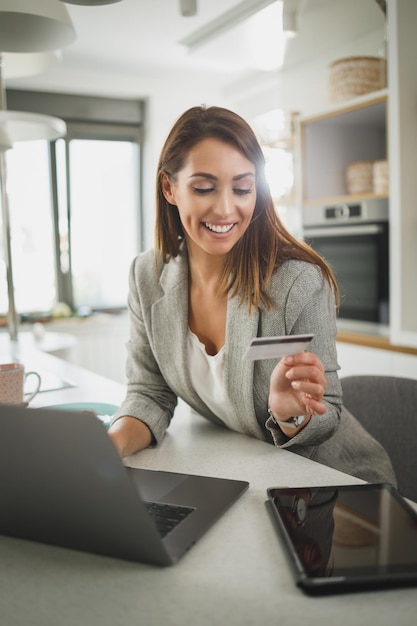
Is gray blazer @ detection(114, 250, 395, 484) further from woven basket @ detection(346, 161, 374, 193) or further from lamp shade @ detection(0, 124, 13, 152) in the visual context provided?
woven basket @ detection(346, 161, 374, 193)

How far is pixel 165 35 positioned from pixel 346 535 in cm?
354

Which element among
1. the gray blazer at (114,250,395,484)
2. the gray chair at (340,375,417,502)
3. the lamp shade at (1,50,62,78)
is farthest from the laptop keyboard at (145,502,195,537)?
the lamp shade at (1,50,62,78)

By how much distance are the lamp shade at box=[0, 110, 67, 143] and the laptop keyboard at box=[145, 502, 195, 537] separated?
110 centimetres

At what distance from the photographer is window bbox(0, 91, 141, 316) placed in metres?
4.38

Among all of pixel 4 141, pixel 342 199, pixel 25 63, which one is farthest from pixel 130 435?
pixel 342 199

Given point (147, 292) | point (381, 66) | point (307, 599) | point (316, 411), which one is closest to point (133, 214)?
point (381, 66)

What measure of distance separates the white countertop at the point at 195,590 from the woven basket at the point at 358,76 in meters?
2.61

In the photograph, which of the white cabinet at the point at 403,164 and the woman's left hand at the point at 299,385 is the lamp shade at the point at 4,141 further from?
the white cabinet at the point at 403,164

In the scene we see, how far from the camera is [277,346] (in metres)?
0.79

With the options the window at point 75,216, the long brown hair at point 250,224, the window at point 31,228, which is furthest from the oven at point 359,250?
the window at point 31,228

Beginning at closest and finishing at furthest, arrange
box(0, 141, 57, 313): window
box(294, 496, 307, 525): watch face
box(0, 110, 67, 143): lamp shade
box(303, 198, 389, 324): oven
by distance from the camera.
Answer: box(294, 496, 307, 525): watch face → box(0, 110, 67, 143): lamp shade → box(303, 198, 389, 324): oven → box(0, 141, 57, 313): window

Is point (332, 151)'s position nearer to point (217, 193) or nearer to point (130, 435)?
point (217, 193)

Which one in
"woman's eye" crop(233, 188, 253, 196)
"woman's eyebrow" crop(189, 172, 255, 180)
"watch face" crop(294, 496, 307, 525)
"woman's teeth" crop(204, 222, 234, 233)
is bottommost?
"watch face" crop(294, 496, 307, 525)

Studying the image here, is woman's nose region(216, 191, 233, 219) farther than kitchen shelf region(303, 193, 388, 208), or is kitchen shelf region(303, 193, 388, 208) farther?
kitchen shelf region(303, 193, 388, 208)
